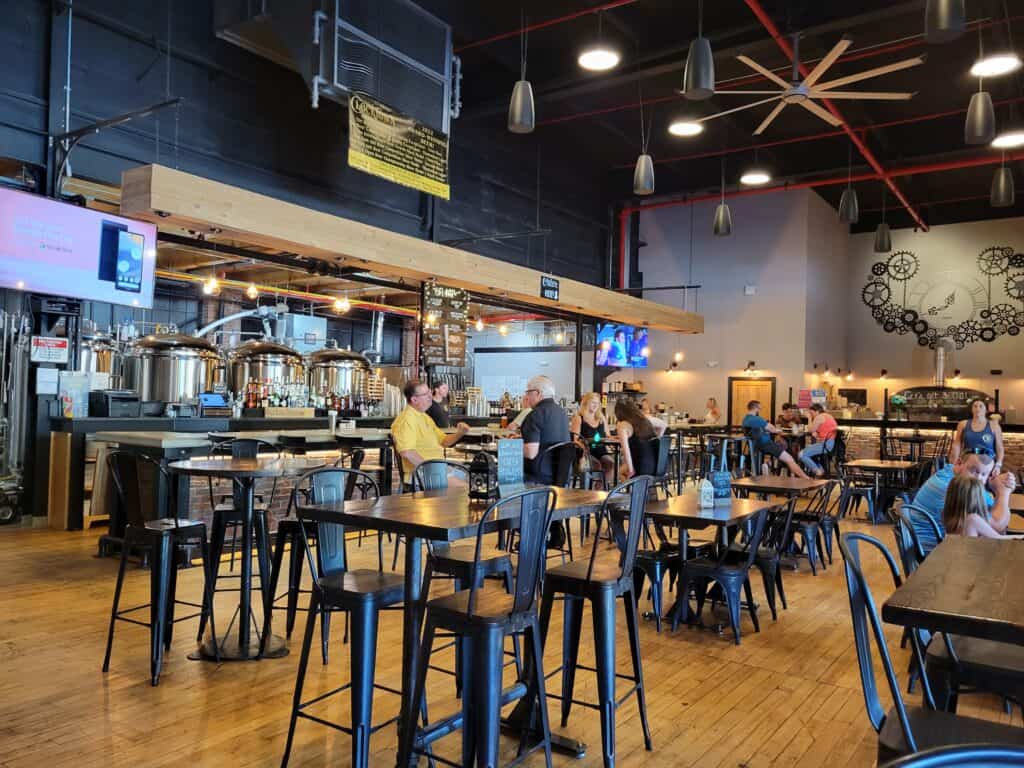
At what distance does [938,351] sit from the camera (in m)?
16.7

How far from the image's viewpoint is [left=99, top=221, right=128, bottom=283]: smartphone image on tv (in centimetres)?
690

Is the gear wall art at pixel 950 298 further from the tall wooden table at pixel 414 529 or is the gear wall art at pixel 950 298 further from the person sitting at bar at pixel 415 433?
the tall wooden table at pixel 414 529

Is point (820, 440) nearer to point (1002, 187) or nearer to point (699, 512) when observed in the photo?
point (1002, 187)

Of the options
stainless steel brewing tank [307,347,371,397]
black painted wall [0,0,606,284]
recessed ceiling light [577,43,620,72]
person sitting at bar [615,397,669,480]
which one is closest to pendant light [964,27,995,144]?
recessed ceiling light [577,43,620,72]

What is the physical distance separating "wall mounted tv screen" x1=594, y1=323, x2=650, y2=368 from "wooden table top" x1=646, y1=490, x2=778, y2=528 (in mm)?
10024

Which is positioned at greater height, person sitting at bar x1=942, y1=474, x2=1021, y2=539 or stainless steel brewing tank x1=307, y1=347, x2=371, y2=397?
stainless steel brewing tank x1=307, y1=347, x2=371, y2=397

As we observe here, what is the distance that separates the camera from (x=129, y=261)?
7074 millimetres

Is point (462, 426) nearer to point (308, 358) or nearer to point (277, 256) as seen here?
point (277, 256)

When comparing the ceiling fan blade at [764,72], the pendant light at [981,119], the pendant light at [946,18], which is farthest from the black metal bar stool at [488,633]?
the ceiling fan blade at [764,72]

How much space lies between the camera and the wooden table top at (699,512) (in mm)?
4203

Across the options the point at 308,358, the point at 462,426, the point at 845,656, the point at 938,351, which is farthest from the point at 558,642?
the point at 938,351

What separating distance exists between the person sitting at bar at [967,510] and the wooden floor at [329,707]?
77cm

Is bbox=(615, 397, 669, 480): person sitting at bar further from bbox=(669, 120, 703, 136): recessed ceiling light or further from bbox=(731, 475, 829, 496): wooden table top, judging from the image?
bbox=(669, 120, 703, 136): recessed ceiling light

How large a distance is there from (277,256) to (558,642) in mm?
5978
